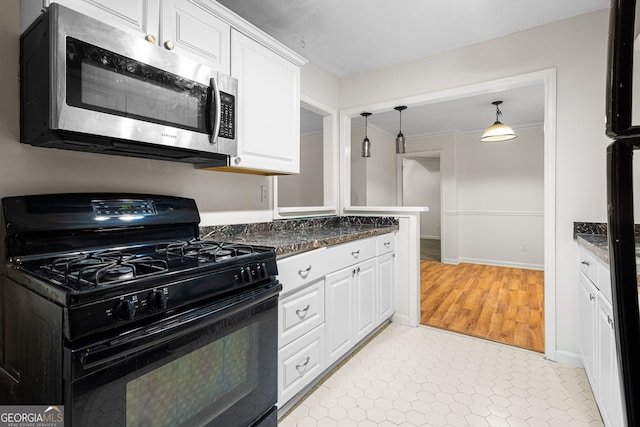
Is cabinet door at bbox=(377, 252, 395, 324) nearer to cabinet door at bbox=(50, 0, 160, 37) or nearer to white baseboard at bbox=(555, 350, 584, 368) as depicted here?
white baseboard at bbox=(555, 350, 584, 368)

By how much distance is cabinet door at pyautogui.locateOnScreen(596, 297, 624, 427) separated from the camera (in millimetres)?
1170

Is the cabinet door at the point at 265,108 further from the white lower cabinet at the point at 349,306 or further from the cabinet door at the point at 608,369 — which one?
the cabinet door at the point at 608,369

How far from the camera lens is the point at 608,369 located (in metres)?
1.29

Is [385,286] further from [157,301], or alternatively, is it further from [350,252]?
[157,301]

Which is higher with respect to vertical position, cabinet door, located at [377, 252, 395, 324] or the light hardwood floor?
cabinet door, located at [377, 252, 395, 324]

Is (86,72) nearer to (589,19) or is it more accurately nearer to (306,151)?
(589,19)

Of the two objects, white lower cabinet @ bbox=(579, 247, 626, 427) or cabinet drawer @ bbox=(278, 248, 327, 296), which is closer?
white lower cabinet @ bbox=(579, 247, 626, 427)

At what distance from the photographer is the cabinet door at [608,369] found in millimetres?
1170

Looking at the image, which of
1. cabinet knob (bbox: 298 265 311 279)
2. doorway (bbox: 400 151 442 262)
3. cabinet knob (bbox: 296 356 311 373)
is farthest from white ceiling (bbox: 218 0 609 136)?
doorway (bbox: 400 151 442 262)

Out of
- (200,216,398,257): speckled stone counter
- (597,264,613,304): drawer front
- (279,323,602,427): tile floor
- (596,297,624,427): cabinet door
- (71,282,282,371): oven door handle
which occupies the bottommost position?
(279,323,602,427): tile floor

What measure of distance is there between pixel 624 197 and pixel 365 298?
196cm

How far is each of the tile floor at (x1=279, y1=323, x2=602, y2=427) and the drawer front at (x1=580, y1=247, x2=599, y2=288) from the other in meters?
0.69

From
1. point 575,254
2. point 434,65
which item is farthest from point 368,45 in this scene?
point 575,254

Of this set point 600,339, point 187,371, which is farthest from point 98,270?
point 600,339
